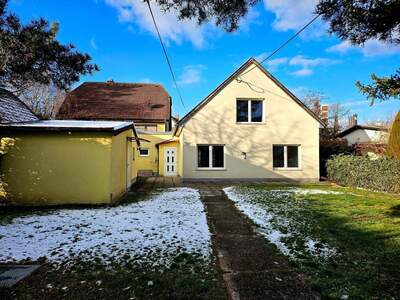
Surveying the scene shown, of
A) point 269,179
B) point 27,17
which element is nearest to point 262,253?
point 27,17

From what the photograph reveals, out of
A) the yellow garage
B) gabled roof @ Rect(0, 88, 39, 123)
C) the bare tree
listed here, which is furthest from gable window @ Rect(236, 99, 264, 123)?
the bare tree

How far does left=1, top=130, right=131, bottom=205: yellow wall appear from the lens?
944 cm

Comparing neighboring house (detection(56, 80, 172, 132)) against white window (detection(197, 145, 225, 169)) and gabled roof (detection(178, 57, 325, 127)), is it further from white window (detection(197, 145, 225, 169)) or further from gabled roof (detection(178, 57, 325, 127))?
white window (detection(197, 145, 225, 169))

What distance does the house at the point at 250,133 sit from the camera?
18016 millimetres

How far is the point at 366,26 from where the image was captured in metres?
3.79

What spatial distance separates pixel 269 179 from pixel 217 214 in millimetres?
10681

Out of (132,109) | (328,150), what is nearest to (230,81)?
(328,150)

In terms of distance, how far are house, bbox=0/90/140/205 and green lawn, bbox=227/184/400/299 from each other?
493 centimetres

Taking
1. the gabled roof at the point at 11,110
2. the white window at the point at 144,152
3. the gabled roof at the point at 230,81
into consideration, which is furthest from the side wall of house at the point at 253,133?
the gabled roof at the point at 11,110

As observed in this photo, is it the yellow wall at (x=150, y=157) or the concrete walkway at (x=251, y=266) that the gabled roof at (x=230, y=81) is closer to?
the yellow wall at (x=150, y=157)

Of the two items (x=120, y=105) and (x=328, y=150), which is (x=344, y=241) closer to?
(x=328, y=150)

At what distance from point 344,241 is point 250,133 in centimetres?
1316

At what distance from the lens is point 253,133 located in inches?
725

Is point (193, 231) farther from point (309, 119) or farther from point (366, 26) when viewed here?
point (309, 119)
